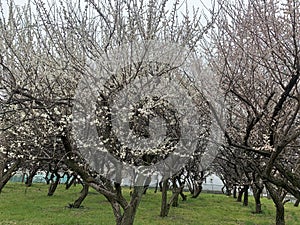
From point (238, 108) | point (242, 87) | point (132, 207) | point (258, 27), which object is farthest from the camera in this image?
point (132, 207)

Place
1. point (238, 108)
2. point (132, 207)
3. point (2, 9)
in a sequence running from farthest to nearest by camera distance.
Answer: point (132, 207), point (238, 108), point (2, 9)

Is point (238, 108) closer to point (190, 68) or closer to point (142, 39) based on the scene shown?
point (190, 68)

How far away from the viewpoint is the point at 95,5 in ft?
19.0

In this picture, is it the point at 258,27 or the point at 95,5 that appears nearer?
the point at 258,27

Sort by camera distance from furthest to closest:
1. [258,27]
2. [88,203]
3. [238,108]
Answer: [88,203] → [238,108] → [258,27]

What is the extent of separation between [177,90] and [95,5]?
6.75ft

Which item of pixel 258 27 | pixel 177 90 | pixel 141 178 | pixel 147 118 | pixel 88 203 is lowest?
pixel 88 203

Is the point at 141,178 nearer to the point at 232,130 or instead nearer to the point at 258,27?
the point at 232,130

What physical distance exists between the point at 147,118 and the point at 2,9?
3.00 meters

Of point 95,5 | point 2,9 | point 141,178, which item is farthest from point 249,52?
point 2,9

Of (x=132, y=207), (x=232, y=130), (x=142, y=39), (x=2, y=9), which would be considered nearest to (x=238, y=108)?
Answer: (x=232, y=130)

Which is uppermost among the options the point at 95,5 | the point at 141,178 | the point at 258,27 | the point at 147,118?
the point at 95,5

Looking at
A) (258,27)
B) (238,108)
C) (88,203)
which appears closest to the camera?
(258,27)

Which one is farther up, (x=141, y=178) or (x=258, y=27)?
(x=258, y=27)
